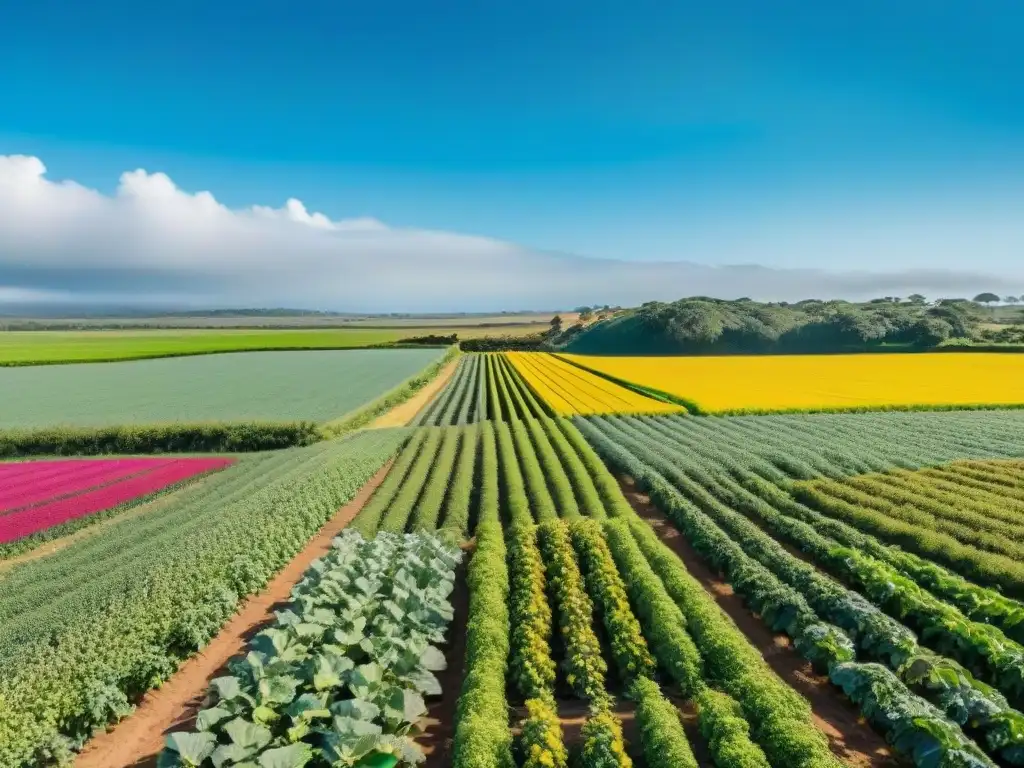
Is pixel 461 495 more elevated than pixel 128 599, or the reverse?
pixel 128 599

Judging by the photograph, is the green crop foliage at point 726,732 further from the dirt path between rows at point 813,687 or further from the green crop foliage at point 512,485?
the green crop foliage at point 512,485

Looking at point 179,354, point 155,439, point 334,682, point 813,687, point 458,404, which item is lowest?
point 813,687

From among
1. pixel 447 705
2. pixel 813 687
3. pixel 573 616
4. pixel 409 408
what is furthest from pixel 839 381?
pixel 447 705

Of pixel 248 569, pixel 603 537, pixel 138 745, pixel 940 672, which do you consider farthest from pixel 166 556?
pixel 940 672

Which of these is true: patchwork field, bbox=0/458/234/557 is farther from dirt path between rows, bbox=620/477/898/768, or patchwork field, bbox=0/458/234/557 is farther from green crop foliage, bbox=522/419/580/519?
dirt path between rows, bbox=620/477/898/768

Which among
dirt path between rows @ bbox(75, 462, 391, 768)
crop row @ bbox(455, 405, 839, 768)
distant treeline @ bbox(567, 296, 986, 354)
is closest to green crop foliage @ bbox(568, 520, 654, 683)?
crop row @ bbox(455, 405, 839, 768)

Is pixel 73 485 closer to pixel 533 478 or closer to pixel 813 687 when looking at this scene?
pixel 533 478
